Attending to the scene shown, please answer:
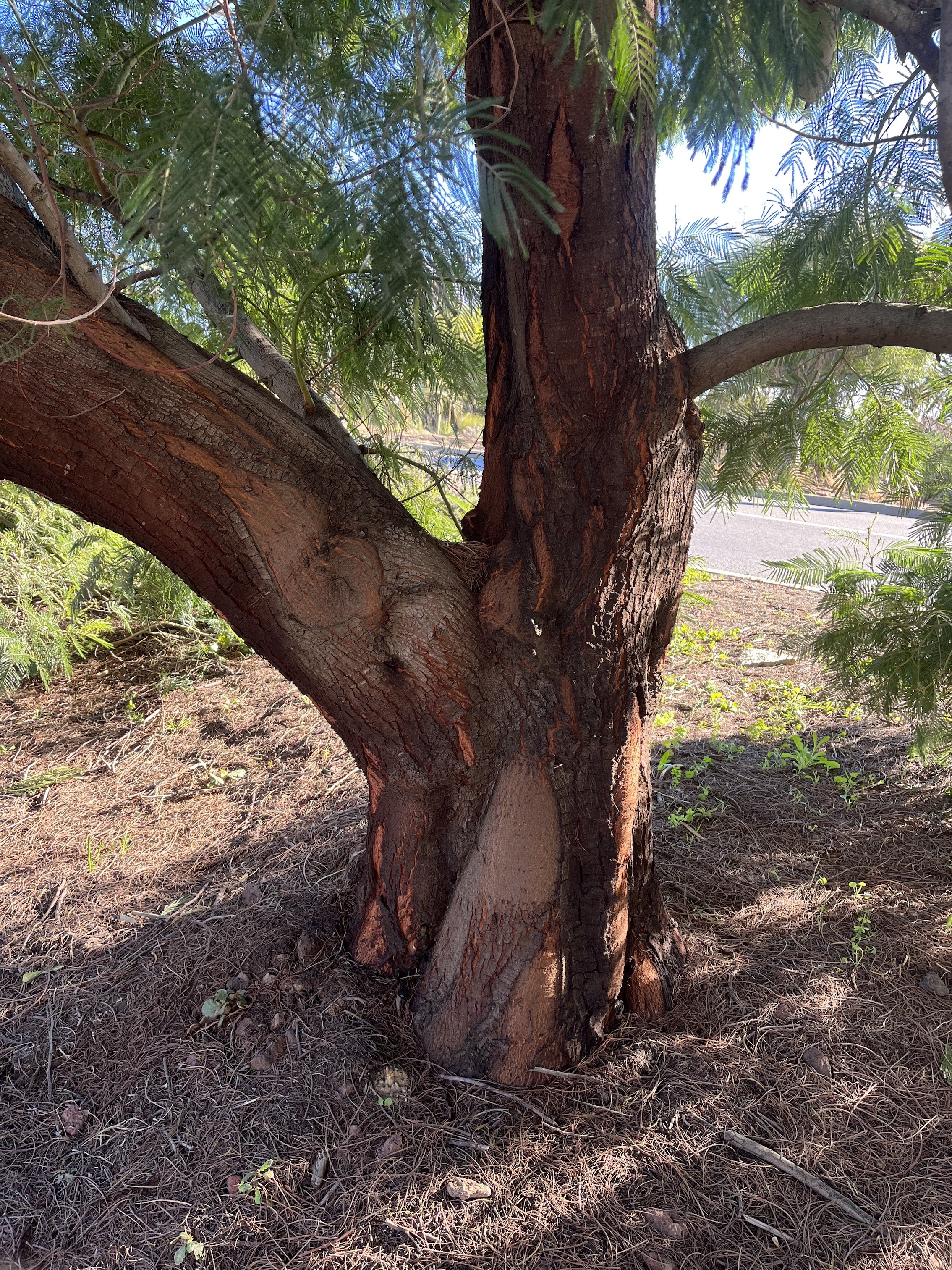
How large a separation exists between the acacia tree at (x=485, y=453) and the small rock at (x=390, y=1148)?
217 millimetres

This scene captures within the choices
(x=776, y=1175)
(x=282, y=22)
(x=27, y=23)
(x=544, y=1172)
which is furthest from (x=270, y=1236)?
(x=27, y=23)

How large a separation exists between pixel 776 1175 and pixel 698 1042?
313 millimetres

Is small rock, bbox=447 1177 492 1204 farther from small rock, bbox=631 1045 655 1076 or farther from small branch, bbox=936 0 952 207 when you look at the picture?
small branch, bbox=936 0 952 207

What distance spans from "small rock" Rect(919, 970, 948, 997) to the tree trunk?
2.05 ft

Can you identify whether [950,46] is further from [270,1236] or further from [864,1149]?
[270,1236]

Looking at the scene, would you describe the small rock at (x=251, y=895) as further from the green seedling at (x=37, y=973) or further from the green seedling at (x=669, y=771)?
the green seedling at (x=669, y=771)

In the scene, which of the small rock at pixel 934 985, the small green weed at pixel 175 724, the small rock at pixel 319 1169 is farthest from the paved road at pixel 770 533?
the small rock at pixel 319 1169

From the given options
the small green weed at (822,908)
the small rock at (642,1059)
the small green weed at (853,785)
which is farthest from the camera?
the small green weed at (853,785)

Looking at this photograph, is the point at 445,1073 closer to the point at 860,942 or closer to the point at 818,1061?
the point at 818,1061

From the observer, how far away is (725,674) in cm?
402

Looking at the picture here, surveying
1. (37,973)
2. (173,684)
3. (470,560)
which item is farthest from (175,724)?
(470,560)

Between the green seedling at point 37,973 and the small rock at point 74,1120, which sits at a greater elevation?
the green seedling at point 37,973

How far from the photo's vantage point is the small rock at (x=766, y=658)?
4141mm

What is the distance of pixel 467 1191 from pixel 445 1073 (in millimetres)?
266
